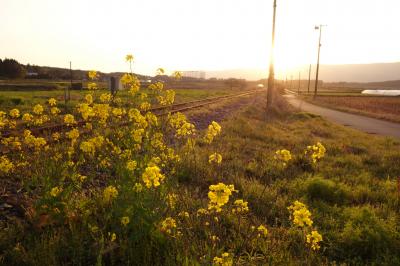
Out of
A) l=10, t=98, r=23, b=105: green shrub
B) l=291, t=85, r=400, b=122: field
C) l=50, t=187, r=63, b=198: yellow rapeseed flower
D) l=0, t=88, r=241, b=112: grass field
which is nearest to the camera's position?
l=50, t=187, r=63, b=198: yellow rapeseed flower

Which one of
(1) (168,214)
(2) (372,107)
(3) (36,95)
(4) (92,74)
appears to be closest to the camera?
(1) (168,214)

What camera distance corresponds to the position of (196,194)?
5195 millimetres

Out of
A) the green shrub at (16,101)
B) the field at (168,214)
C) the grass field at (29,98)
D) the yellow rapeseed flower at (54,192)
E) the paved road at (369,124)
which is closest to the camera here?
the field at (168,214)

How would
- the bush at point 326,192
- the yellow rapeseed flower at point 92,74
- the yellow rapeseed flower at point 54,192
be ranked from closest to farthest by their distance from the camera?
the yellow rapeseed flower at point 54,192 → the yellow rapeseed flower at point 92,74 → the bush at point 326,192

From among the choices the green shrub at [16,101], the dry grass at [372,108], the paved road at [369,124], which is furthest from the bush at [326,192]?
the dry grass at [372,108]

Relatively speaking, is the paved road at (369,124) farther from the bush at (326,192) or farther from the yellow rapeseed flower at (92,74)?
the yellow rapeseed flower at (92,74)

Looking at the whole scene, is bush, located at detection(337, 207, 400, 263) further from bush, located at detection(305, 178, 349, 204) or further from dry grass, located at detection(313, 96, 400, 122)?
dry grass, located at detection(313, 96, 400, 122)

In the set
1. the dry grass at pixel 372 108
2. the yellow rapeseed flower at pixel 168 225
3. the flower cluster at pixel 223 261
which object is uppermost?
the flower cluster at pixel 223 261

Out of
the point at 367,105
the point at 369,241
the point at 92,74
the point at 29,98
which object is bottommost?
the point at 369,241

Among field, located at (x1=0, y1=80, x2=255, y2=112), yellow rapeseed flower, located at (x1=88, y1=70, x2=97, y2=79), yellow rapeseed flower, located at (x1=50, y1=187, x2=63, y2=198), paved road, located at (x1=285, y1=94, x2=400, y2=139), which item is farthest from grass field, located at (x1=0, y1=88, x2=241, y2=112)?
paved road, located at (x1=285, y1=94, x2=400, y2=139)

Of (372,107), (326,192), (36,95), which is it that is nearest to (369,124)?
(372,107)

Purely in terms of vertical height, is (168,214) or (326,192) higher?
(168,214)

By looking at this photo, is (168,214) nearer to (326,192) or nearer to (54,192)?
(54,192)

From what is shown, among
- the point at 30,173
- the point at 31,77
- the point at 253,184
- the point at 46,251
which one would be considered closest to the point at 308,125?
the point at 253,184
